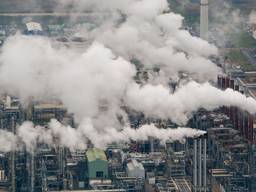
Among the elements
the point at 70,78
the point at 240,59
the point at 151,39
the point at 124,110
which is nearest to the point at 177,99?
the point at 124,110

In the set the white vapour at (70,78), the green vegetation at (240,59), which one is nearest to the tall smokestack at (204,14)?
the green vegetation at (240,59)

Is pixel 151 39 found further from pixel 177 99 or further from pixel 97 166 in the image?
pixel 97 166

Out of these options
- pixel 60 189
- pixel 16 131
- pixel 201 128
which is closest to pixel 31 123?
pixel 16 131

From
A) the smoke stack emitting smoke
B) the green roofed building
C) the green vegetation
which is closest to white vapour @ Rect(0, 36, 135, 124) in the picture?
the smoke stack emitting smoke

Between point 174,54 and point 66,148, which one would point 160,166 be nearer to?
point 66,148

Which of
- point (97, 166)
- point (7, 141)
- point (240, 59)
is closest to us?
point (7, 141)

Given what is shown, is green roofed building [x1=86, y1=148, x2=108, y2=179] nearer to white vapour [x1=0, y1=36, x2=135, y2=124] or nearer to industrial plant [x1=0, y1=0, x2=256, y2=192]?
industrial plant [x1=0, y1=0, x2=256, y2=192]

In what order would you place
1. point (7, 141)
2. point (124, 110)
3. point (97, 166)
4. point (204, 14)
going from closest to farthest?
point (7, 141) < point (97, 166) < point (124, 110) < point (204, 14)
